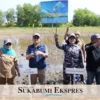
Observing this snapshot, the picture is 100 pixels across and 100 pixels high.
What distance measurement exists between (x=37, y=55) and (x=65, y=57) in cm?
50

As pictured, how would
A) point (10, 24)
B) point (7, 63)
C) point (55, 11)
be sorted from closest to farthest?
point (7, 63) → point (55, 11) → point (10, 24)

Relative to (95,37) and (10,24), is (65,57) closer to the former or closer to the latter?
(95,37)

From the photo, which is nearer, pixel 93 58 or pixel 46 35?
pixel 93 58

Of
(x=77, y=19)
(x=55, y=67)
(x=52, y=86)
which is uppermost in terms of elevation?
(x=77, y=19)

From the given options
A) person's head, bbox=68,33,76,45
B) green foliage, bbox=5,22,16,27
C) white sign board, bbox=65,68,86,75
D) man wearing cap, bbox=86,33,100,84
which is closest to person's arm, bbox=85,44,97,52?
man wearing cap, bbox=86,33,100,84

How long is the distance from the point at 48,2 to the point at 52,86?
1563 millimetres

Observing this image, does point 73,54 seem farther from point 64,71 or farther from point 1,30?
point 1,30

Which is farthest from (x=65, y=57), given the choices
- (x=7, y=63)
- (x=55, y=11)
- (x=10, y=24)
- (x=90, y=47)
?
(x=10, y=24)

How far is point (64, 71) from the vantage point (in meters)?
5.56

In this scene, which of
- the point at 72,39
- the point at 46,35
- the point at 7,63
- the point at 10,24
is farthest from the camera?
the point at 10,24

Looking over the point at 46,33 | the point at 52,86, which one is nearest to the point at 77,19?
the point at 46,33

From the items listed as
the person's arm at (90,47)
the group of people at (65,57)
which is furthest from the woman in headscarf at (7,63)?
the person's arm at (90,47)

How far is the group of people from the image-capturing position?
17.7 ft

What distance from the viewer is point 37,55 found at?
5516 millimetres
